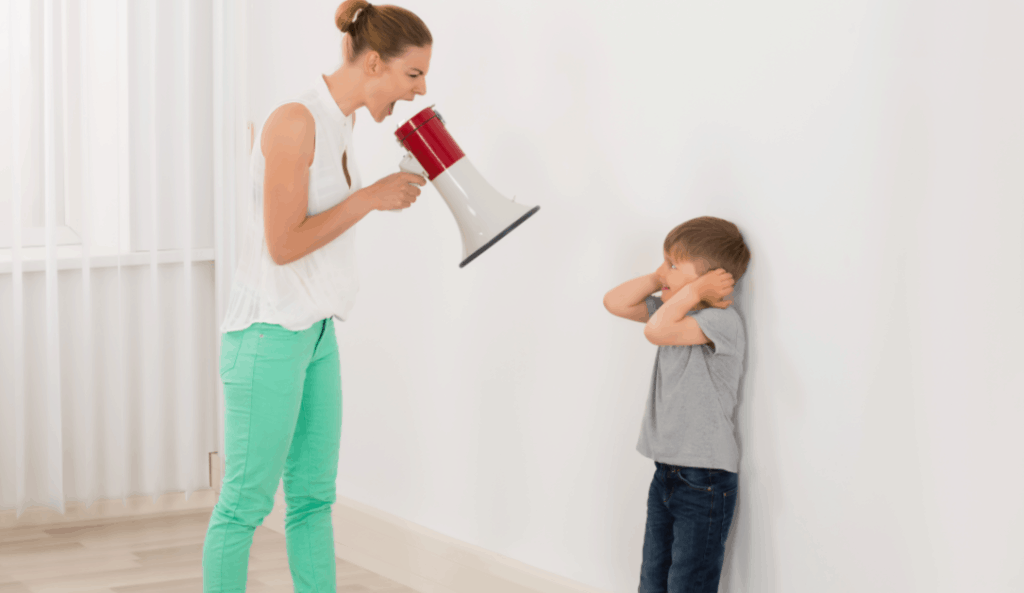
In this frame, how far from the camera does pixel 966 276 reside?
1217 millimetres

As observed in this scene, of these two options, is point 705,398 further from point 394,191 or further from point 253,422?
point 253,422

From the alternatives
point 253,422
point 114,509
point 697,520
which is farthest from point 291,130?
point 114,509

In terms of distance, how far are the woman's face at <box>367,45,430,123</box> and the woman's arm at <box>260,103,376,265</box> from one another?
0.13 m

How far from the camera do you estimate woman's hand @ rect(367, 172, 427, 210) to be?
1.42 m

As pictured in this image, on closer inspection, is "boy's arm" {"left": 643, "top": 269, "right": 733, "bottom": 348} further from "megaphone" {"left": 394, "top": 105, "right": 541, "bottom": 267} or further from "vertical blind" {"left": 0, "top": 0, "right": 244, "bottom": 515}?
"vertical blind" {"left": 0, "top": 0, "right": 244, "bottom": 515}

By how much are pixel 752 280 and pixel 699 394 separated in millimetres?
205

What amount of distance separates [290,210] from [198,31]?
4.53 feet

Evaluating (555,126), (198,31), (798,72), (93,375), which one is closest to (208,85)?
(198,31)

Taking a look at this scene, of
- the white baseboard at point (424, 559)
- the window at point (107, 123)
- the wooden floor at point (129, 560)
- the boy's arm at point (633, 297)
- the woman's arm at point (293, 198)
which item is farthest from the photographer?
the window at point (107, 123)

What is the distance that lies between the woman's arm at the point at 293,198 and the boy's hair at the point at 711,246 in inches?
19.4

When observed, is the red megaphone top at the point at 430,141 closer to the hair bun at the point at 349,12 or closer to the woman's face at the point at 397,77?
the woman's face at the point at 397,77

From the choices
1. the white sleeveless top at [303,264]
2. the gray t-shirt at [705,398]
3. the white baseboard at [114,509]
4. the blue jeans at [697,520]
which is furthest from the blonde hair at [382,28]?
the white baseboard at [114,509]

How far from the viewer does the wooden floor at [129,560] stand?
81.5 inches

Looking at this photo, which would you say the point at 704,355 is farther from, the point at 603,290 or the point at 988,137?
the point at 988,137
